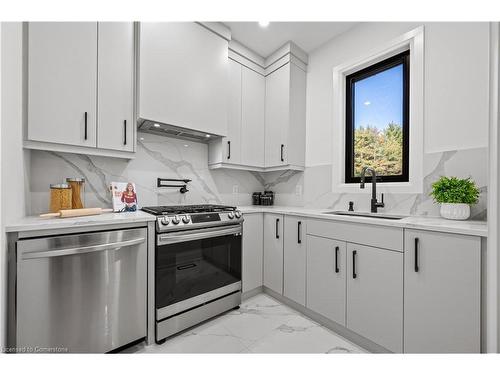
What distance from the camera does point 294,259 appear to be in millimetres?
1997

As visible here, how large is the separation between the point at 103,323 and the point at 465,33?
306 cm

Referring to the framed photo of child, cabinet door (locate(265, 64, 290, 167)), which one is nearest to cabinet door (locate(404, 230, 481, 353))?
cabinet door (locate(265, 64, 290, 167))

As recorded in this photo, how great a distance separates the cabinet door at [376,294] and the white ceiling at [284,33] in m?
2.13

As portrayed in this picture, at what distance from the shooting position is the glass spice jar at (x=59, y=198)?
1.50 metres

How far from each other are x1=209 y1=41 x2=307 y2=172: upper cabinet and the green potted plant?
1.35 meters

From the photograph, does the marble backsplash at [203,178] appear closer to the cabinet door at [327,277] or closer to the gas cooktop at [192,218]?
the gas cooktop at [192,218]

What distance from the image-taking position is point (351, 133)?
2334 millimetres

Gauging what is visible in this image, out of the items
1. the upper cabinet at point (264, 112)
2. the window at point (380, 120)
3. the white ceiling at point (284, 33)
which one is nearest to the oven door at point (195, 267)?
the upper cabinet at point (264, 112)

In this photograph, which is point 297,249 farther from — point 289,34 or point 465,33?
point 289,34

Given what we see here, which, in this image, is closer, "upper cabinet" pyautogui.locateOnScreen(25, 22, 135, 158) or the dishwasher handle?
the dishwasher handle

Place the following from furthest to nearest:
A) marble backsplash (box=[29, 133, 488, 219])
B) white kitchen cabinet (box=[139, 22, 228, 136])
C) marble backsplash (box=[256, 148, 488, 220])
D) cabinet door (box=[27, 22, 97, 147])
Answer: white kitchen cabinet (box=[139, 22, 228, 136]), marble backsplash (box=[29, 133, 488, 219]), marble backsplash (box=[256, 148, 488, 220]), cabinet door (box=[27, 22, 97, 147])

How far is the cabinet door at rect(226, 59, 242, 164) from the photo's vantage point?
238 centimetres

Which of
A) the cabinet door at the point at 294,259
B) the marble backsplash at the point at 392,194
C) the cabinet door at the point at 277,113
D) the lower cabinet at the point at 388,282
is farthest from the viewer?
the cabinet door at the point at 277,113

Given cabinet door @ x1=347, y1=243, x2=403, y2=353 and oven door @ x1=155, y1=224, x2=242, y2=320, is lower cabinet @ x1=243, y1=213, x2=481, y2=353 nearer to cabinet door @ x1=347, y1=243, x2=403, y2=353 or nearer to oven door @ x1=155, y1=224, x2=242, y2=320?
cabinet door @ x1=347, y1=243, x2=403, y2=353
